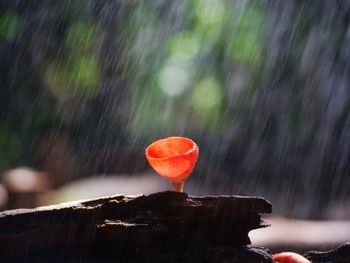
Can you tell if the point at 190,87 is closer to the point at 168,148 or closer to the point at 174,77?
the point at 174,77

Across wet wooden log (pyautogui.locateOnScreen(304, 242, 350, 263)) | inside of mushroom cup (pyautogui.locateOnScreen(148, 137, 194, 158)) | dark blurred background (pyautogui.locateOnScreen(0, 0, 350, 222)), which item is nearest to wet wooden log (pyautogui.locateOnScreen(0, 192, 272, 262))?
inside of mushroom cup (pyautogui.locateOnScreen(148, 137, 194, 158))

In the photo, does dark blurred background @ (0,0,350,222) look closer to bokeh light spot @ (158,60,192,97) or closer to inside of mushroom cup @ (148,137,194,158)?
bokeh light spot @ (158,60,192,97)

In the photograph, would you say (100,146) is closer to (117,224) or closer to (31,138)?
(31,138)


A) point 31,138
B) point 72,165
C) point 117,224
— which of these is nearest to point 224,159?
point 72,165

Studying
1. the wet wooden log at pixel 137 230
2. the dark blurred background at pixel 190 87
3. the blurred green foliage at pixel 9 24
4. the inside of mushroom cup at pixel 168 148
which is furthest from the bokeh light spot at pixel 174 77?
the wet wooden log at pixel 137 230

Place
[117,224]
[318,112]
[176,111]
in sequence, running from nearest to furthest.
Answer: [117,224] < [318,112] < [176,111]

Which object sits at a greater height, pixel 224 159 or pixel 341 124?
pixel 341 124
